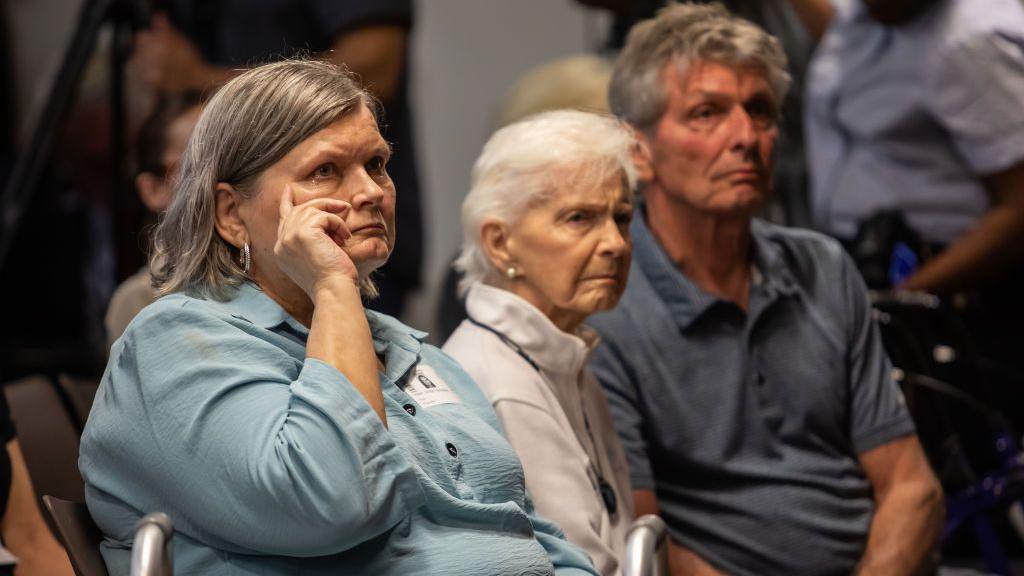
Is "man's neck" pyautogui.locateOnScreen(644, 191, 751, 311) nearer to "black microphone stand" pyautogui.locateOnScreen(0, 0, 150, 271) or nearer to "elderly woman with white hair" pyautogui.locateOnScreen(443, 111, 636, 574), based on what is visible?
"elderly woman with white hair" pyautogui.locateOnScreen(443, 111, 636, 574)

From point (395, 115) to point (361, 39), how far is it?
23cm

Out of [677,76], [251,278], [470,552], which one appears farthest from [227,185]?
[677,76]

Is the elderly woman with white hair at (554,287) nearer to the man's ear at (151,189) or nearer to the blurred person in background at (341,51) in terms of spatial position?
the man's ear at (151,189)

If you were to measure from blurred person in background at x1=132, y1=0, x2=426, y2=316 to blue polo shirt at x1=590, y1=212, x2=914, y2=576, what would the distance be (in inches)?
47.4

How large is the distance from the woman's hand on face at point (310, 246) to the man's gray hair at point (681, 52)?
3.71 feet

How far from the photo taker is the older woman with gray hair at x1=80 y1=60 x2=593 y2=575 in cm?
177

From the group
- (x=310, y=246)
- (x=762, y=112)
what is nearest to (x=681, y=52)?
(x=762, y=112)

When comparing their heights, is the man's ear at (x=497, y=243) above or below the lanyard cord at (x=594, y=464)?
above

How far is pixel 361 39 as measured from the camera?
12.8ft

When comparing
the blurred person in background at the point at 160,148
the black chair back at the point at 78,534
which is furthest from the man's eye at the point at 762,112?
the black chair back at the point at 78,534

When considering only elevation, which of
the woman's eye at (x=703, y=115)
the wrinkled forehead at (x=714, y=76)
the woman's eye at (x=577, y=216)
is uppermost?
the wrinkled forehead at (x=714, y=76)

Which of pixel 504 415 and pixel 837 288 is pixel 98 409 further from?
pixel 837 288

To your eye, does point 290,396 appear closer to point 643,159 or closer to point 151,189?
point 643,159

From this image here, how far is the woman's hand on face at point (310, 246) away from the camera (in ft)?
6.28
